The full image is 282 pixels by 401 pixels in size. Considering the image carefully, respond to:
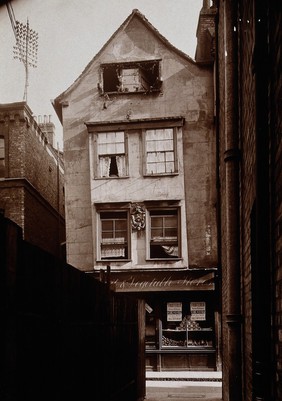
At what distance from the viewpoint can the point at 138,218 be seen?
765 inches

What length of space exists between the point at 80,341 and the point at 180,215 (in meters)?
13.7

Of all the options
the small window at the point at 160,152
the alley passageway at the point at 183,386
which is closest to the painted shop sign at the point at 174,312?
the alley passageway at the point at 183,386

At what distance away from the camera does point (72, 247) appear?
19.9 meters

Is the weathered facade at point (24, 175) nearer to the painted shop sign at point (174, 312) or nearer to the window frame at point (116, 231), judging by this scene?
the window frame at point (116, 231)

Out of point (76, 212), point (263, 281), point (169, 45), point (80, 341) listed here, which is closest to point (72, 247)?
point (76, 212)

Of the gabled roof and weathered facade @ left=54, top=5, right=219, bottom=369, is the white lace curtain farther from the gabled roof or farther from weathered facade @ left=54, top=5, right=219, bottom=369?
the gabled roof

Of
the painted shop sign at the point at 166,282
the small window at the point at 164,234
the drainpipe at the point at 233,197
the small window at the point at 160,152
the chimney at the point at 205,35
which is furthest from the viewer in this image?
the small window at the point at 160,152

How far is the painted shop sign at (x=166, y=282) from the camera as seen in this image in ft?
61.3

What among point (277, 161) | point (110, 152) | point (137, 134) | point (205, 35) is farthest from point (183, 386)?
point (277, 161)

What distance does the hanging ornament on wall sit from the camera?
19375mm

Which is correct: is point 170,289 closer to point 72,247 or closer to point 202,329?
point 202,329

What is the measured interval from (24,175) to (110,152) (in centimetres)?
326

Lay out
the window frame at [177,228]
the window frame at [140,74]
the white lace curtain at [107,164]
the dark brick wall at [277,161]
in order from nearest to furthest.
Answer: the dark brick wall at [277,161] < the window frame at [177,228] < the white lace curtain at [107,164] < the window frame at [140,74]

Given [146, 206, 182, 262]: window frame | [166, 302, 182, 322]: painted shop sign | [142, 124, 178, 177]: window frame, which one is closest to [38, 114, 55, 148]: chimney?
[142, 124, 178, 177]: window frame
